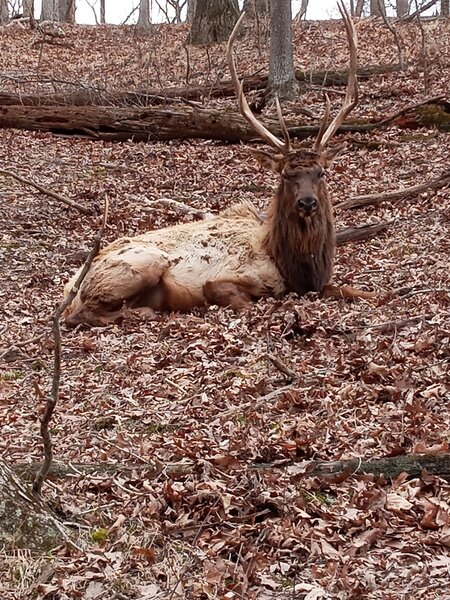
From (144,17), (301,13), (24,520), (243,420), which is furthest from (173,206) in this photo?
(144,17)

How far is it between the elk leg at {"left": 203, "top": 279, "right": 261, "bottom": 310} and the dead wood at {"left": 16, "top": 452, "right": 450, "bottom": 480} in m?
4.17

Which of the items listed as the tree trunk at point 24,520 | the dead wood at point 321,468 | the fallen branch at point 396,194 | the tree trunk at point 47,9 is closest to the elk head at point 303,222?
the fallen branch at point 396,194

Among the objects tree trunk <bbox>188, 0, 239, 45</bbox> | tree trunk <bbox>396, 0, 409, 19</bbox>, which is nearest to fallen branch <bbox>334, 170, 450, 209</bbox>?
tree trunk <bbox>188, 0, 239, 45</bbox>

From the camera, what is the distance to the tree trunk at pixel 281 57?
17484 mm

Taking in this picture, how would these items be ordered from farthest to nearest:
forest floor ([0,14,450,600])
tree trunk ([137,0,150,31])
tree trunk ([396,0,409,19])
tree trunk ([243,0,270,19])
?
tree trunk ([396,0,409,19])
tree trunk ([137,0,150,31])
tree trunk ([243,0,270,19])
forest floor ([0,14,450,600])

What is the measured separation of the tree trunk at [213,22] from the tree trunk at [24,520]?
68.8 ft

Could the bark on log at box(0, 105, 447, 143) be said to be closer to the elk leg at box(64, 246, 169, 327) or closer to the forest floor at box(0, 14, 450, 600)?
the forest floor at box(0, 14, 450, 600)

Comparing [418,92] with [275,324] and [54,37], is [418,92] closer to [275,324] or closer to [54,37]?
[275,324]

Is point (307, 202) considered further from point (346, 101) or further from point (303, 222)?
point (346, 101)

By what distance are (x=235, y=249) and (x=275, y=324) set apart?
211 centimetres

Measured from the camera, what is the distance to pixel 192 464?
16.8ft

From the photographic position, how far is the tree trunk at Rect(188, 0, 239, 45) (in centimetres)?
2358

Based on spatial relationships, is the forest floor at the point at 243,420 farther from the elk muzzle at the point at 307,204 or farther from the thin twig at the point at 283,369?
the elk muzzle at the point at 307,204

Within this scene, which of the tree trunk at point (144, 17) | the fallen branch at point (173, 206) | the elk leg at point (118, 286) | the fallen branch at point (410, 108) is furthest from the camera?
the tree trunk at point (144, 17)
